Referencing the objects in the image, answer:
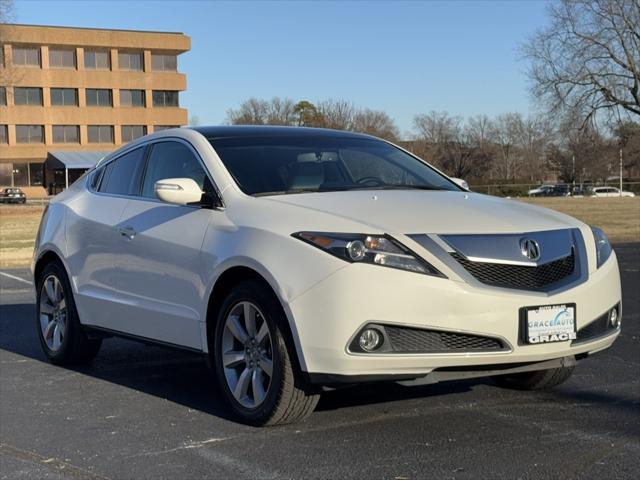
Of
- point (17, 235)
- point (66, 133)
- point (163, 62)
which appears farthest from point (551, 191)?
point (17, 235)

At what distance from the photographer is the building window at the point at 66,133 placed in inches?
Result: 3059

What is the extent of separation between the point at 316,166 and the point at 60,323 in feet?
8.67

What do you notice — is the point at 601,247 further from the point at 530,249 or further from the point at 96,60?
the point at 96,60

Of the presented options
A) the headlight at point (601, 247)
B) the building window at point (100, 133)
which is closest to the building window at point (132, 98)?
the building window at point (100, 133)

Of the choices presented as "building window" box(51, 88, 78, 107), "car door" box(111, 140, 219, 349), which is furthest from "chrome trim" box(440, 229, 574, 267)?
"building window" box(51, 88, 78, 107)

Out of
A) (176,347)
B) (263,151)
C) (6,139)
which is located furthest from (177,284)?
(6,139)

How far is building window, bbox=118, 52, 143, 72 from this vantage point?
260 feet

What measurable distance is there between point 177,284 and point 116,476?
1.47 m

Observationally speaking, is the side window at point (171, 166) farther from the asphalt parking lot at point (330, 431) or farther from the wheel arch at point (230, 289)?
the asphalt parking lot at point (330, 431)

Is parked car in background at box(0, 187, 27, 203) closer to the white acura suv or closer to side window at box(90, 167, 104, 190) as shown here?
side window at box(90, 167, 104, 190)

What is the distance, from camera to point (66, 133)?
257 feet

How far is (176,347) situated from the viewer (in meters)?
5.29

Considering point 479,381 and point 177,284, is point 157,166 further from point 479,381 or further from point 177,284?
point 479,381


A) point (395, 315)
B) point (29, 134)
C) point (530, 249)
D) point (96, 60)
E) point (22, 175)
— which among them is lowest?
point (395, 315)
